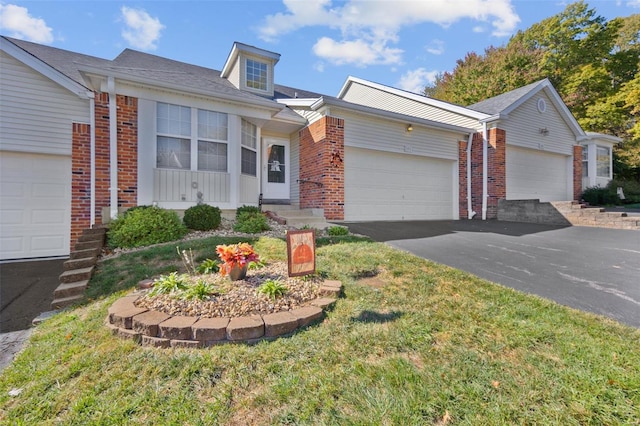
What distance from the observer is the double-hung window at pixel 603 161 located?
13906 millimetres

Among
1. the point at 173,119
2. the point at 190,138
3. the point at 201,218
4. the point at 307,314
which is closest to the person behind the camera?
the point at 307,314

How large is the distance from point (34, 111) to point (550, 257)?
10.5m

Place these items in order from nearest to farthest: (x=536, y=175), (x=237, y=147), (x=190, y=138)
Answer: (x=190, y=138) → (x=237, y=147) → (x=536, y=175)

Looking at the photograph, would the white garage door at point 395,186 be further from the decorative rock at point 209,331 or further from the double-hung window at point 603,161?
the double-hung window at point 603,161

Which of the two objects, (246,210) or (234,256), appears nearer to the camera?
(234,256)

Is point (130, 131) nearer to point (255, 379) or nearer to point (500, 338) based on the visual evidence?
point (255, 379)

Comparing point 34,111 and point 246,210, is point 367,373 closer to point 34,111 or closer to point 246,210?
point 246,210

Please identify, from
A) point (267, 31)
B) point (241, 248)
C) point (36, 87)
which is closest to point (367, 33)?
point (267, 31)

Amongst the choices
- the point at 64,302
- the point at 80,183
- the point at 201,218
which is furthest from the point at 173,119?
the point at 64,302

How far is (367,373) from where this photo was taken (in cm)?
192

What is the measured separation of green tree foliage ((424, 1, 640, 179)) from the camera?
56.9 feet

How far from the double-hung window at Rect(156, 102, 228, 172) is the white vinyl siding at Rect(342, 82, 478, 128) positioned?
8300 mm

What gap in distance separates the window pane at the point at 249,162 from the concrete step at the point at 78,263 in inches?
162

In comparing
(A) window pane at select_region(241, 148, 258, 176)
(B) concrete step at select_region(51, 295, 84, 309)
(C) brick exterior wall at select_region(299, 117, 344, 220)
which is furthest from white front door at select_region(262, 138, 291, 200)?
(B) concrete step at select_region(51, 295, 84, 309)
